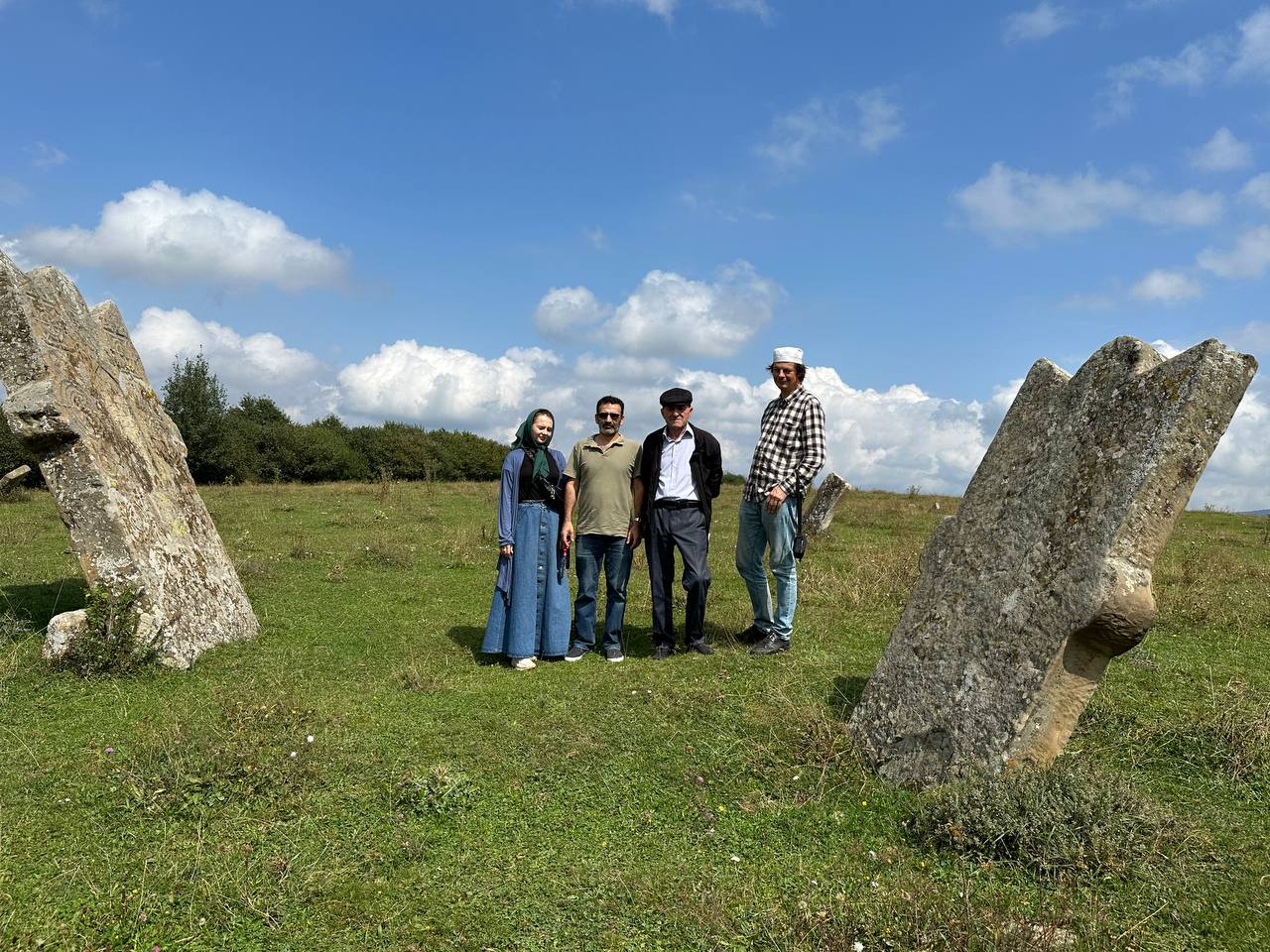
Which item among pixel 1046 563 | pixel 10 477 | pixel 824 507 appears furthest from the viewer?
pixel 10 477

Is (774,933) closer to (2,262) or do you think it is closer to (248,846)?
(248,846)

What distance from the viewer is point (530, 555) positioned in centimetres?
784

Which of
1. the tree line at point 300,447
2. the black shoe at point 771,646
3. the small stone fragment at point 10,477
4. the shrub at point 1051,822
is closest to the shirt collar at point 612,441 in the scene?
the black shoe at point 771,646

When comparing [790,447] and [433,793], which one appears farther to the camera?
[790,447]

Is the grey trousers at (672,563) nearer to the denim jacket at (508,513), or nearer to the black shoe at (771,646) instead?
the black shoe at (771,646)

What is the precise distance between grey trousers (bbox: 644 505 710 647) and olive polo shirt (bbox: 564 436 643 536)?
34cm

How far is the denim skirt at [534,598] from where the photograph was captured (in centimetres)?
774

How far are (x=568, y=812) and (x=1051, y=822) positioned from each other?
2.57 metres

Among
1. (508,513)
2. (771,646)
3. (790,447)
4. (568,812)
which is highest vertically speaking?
(790,447)

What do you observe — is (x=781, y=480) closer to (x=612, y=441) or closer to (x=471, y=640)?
(x=612, y=441)

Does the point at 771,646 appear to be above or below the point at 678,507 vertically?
below

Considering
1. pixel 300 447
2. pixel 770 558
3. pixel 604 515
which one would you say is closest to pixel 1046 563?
pixel 770 558

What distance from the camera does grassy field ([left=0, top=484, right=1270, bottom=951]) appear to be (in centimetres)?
363

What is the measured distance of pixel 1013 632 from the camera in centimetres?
457
